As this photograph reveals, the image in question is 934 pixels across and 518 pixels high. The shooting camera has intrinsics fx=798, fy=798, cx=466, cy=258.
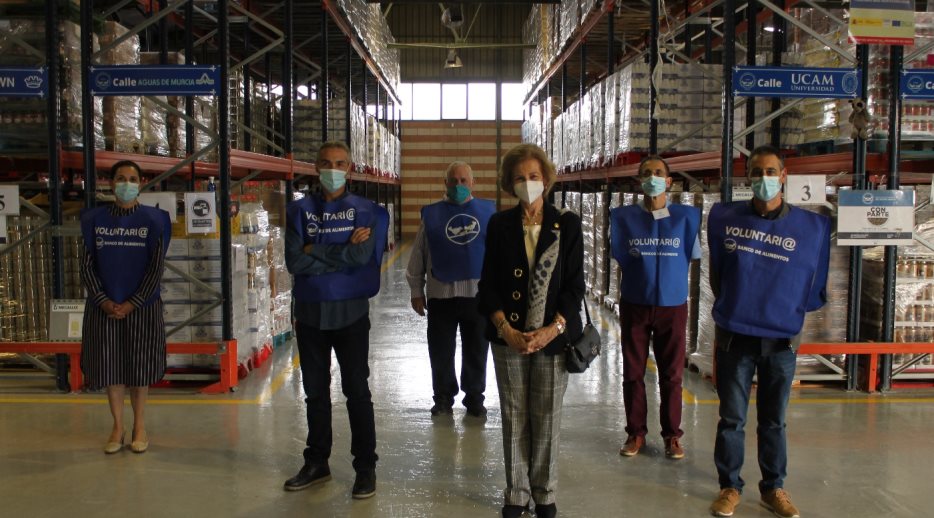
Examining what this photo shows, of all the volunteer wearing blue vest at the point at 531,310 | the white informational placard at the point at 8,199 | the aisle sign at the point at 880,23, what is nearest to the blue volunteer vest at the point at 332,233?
the volunteer wearing blue vest at the point at 531,310

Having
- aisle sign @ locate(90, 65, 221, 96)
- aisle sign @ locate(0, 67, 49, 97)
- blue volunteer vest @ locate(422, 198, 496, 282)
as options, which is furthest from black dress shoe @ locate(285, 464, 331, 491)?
aisle sign @ locate(0, 67, 49, 97)

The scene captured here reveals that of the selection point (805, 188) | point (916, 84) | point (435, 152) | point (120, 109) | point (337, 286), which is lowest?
point (337, 286)

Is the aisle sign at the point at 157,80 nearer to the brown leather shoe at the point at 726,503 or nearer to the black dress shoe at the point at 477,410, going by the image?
the black dress shoe at the point at 477,410

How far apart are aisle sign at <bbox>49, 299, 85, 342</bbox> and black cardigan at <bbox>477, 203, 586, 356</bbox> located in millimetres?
4151

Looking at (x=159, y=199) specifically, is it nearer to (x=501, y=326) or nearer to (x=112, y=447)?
(x=112, y=447)

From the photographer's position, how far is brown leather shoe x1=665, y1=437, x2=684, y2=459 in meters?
5.08

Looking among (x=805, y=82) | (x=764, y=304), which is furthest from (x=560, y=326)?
(x=805, y=82)

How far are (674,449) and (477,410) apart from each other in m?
1.57

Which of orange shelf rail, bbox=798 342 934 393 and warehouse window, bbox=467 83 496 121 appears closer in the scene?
orange shelf rail, bbox=798 342 934 393

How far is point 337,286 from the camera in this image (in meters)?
4.36

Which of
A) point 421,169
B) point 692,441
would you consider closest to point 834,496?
point 692,441

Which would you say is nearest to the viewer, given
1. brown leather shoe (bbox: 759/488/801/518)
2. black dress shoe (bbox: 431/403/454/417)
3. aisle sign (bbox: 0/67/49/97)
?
brown leather shoe (bbox: 759/488/801/518)

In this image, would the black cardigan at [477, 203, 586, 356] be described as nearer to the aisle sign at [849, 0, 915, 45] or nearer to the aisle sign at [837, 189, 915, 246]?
the aisle sign at [837, 189, 915, 246]

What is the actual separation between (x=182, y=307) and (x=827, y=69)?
578cm
